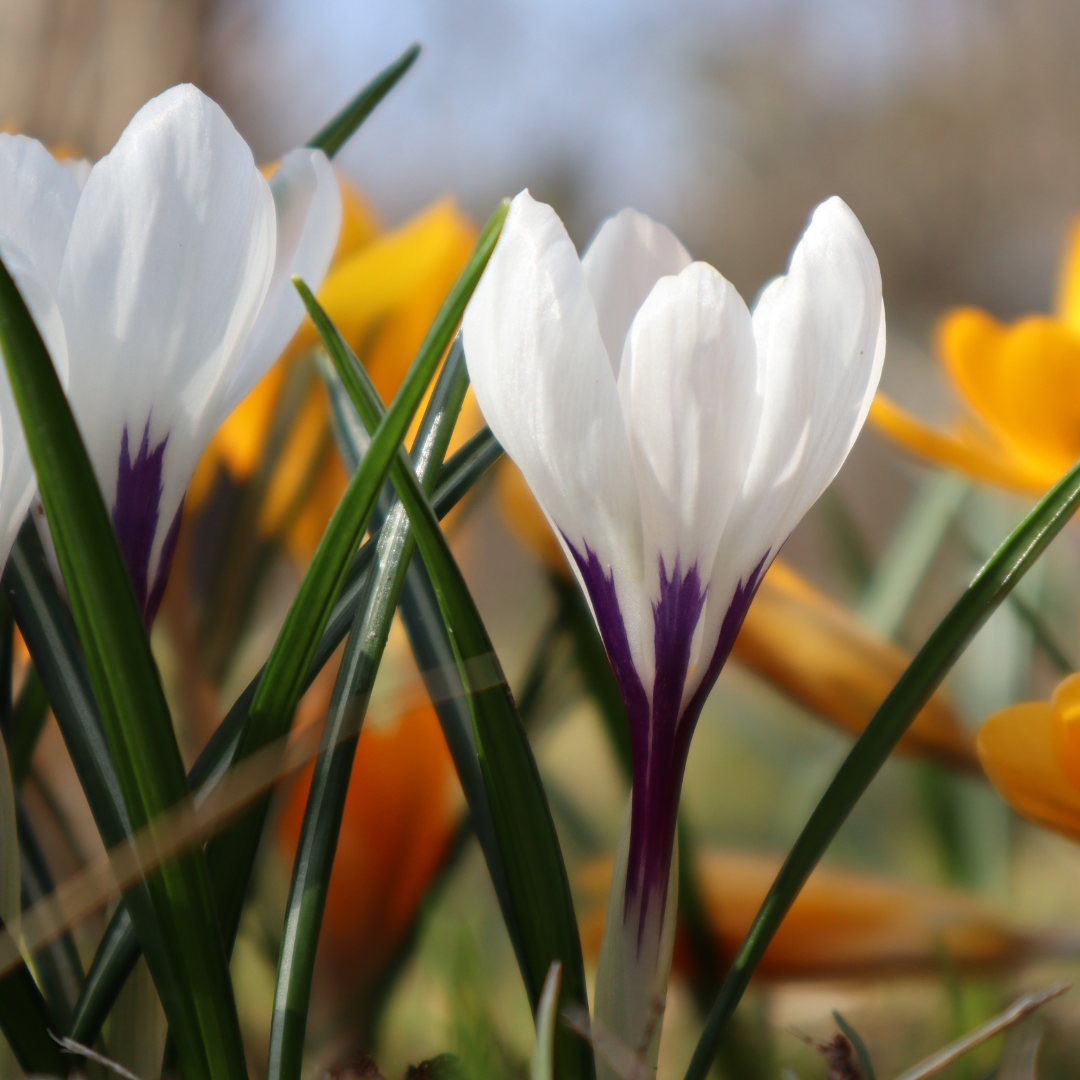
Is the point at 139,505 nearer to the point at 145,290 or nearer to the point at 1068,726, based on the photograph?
the point at 145,290

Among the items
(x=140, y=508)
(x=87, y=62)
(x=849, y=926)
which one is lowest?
(x=849, y=926)

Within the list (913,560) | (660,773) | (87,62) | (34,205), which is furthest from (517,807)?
(87,62)

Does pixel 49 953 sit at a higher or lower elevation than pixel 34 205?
lower

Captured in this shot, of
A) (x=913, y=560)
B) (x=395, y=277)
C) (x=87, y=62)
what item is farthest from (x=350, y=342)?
(x=87, y=62)

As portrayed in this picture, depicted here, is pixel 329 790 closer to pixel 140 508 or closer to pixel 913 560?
pixel 140 508

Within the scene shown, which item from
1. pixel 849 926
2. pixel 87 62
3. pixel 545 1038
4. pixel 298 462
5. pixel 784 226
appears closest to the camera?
pixel 545 1038

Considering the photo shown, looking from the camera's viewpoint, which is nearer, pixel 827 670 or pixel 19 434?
pixel 19 434

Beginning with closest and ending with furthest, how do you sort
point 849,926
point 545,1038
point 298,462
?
1. point 545,1038
2. point 849,926
3. point 298,462

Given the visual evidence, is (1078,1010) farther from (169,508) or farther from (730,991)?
(169,508)
